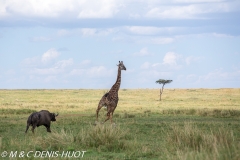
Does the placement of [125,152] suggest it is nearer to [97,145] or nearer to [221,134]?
[97,145]

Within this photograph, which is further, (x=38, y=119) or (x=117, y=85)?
(x=117, y=85)

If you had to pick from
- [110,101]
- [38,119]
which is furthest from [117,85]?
[38,119]

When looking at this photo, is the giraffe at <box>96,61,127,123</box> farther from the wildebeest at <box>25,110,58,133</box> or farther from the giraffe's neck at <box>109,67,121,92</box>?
the wildebeest at <box>25,110,58,133</box>

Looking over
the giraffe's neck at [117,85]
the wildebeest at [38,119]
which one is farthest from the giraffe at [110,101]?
the wildebeest at [38,119]

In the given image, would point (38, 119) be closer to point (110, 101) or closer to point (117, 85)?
point (110, 101)

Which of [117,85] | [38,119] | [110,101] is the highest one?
[117,85]

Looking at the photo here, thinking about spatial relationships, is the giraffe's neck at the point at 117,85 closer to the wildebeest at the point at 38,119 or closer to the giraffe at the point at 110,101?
the giraffe at the point at 110,101

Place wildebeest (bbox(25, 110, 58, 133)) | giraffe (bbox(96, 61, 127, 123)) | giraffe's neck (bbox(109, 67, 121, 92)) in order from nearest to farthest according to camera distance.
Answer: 1. wildebeest (bbox(25, 110, 58, 133))
2. giraffe (bbox(96, 61, 127, 123))
3. giraffe's neck (bbox(109, 67, 121, 92))

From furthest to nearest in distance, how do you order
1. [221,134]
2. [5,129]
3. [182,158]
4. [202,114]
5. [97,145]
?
[202,114], [5,129], [97,145], [221,134], [182,158]

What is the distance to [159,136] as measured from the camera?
17234 millimetres

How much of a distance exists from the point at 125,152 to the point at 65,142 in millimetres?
1863

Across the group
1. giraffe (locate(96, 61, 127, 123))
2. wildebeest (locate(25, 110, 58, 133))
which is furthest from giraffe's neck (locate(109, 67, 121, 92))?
wildebeest (locate(25, 110, 58, 133))

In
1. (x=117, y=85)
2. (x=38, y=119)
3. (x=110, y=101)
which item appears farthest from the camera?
(x=117, y=85)

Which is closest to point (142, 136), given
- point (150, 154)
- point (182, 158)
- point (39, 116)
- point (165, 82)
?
point (39, 116)
